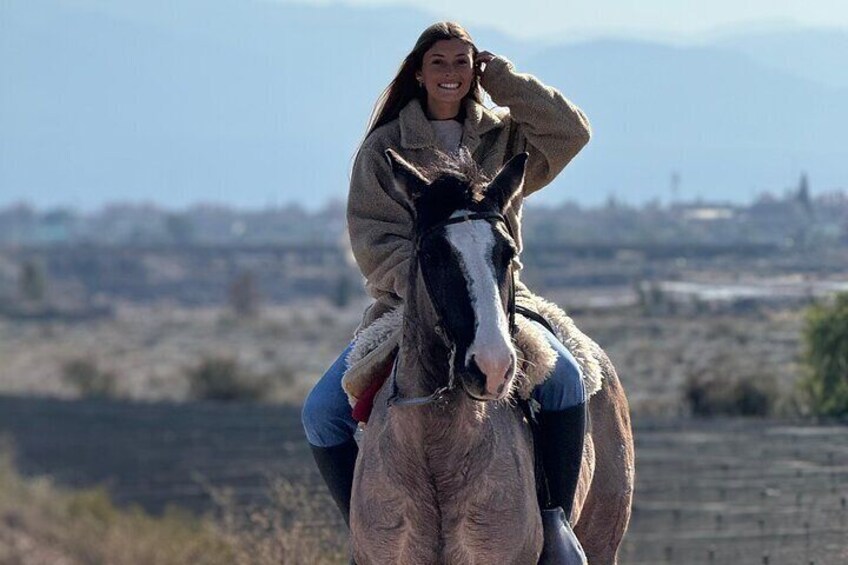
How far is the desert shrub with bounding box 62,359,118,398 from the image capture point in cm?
5322

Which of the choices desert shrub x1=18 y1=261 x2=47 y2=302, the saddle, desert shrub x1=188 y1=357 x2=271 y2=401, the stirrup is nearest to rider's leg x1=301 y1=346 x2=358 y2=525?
the saddle

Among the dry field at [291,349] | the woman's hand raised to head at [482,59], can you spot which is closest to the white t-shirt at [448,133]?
the woman's hand raised to head at [482,59]

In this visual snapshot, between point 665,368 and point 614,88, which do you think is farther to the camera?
point 614,88

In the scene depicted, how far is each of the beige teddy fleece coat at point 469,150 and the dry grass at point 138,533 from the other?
3.53 metres

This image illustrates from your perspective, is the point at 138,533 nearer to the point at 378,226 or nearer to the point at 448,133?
the point at 448,133

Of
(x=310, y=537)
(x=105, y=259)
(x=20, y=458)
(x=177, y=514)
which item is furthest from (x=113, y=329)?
(x=310, y=537)

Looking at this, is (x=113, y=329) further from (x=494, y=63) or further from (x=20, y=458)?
(x=494, y=63)

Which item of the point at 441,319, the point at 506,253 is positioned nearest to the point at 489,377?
the point at 441,319

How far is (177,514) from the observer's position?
25562 mm

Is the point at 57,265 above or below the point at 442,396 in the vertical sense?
below

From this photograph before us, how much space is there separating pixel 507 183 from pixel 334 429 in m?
1.34

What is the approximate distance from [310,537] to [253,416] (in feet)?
72.2

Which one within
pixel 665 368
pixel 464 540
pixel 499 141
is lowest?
pixel 665 368

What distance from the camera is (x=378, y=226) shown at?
7.92 meters
